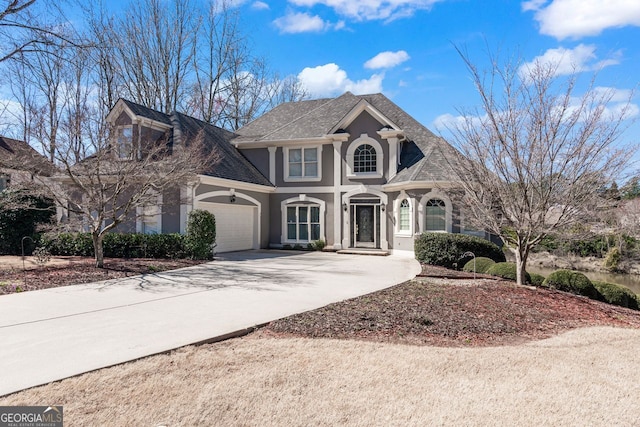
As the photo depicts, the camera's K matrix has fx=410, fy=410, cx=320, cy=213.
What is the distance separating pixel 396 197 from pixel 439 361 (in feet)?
45.0

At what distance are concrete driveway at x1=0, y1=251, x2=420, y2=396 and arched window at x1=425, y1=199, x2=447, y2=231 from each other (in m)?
5.18

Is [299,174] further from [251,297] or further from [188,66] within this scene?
[188,66]

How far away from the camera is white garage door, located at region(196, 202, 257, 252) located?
17.2m

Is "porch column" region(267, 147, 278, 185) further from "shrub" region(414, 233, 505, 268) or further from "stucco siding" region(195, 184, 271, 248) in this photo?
"shrub" region(414, 233, 505, 268)

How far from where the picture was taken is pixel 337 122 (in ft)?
63.3

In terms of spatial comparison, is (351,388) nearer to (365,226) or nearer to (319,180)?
(365,226)

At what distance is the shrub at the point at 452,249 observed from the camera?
1398 centimetres

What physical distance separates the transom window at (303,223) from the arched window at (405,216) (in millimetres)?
4145

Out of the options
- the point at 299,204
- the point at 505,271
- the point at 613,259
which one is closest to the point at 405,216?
→ the point at 299,204

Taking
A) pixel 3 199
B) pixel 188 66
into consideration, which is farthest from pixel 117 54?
pixel 3 199

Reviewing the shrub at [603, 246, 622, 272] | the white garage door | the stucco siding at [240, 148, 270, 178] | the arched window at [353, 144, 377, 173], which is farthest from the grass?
the shrub at [603, 246, 622, 272]

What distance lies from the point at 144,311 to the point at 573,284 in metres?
10.3

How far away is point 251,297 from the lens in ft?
27.0

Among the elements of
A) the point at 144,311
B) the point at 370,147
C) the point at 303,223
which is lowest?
the point at 144,311
